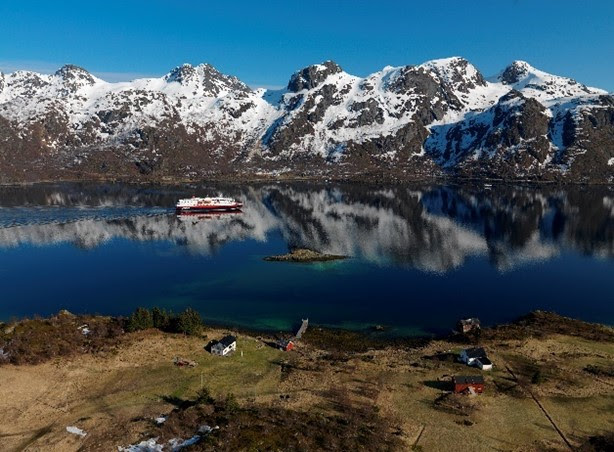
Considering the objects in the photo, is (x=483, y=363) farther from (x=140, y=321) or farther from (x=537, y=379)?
(x=140, y=321)

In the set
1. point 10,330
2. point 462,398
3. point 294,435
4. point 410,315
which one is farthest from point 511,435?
point 10,330

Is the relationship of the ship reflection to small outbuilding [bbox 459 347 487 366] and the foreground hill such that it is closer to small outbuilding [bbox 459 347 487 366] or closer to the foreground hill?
the foreground hill

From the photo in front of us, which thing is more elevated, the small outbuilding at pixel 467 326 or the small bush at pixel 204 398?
the small bush at pixel 204 398

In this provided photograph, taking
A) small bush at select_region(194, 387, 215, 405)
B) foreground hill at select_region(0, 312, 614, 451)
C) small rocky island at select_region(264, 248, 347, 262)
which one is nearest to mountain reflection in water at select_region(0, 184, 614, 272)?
small rocky island at select_region(264, 248, 347, 262)

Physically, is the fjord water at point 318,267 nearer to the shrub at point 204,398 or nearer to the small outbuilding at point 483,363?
the small outbuilding at point 483,363

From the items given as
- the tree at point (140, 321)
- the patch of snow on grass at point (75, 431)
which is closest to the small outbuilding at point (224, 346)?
the tree at point (140, 321)

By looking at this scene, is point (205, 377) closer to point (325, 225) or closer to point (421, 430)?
point (421, 430)
